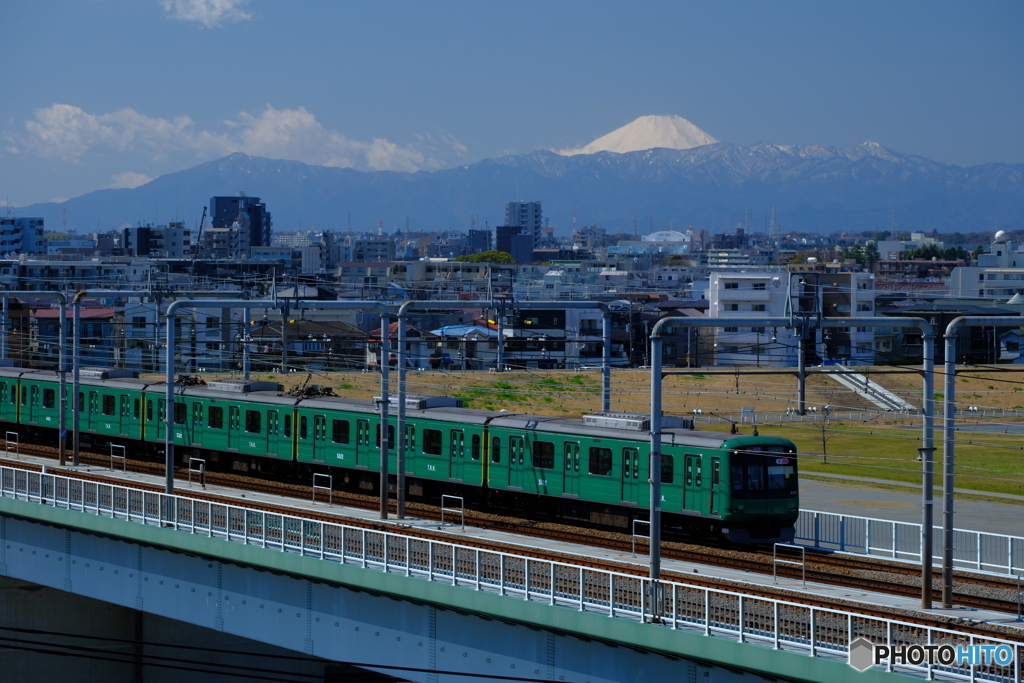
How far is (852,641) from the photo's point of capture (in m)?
15.2

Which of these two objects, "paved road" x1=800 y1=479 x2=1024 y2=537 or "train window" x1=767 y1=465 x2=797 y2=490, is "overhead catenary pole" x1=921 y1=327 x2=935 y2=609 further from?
"paved road" x1=800 y1=479 x2=1024 y2=537

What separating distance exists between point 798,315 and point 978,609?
5.42 meters

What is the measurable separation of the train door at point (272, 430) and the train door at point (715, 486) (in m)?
14.1

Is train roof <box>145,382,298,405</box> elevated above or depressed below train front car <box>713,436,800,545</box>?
A: above

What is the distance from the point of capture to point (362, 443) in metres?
31.0

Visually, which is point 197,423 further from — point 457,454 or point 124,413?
point 457,454

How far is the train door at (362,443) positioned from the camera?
30922 millimetres

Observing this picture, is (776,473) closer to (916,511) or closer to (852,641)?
(852,641)

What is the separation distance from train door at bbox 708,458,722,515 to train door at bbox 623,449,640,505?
1744mm

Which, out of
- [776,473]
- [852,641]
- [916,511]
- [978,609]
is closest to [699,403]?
[916,511]

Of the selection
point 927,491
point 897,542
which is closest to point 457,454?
point 897,542

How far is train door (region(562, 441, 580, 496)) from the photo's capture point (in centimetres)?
2645

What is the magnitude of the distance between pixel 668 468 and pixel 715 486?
51.4 inches

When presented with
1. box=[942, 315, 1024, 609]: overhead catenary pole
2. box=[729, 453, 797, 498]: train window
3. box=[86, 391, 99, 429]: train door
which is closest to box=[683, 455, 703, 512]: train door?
box=[729, 453, 797, 498]: train window
